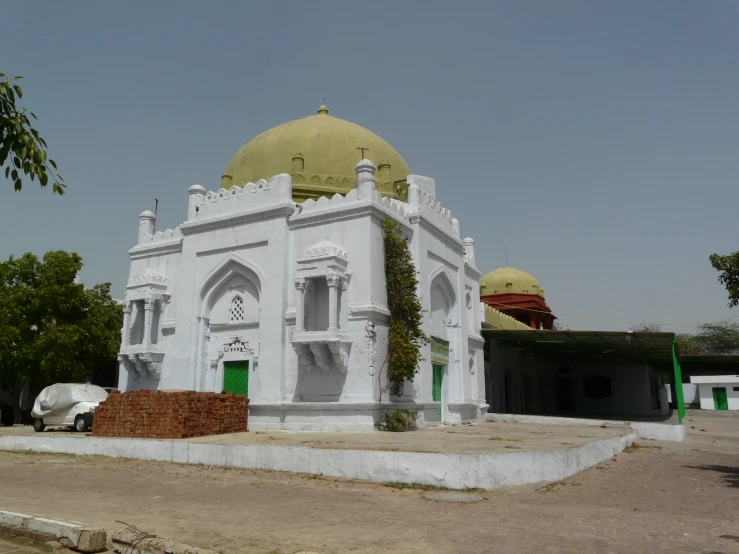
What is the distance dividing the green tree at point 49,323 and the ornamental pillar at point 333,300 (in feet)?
40.9

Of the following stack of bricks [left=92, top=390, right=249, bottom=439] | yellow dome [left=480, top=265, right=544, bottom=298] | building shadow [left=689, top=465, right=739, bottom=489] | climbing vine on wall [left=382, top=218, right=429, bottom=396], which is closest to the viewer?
building shadow [left=689, top=465, right=739, bottom=489]

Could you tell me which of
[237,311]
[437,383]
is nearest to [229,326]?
[237,311]

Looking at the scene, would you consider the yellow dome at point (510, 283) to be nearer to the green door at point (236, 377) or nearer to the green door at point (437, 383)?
the green door at point (437, 383)

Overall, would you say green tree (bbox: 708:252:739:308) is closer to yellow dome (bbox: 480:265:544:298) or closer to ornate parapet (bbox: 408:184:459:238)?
ornate parapet (bbox: 408:184:459:238)

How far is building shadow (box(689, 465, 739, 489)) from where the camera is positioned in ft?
31.6

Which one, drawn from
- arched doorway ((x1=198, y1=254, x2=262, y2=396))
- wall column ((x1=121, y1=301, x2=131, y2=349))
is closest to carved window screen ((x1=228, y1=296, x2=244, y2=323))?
arched doorway ((x1=198, y1=254, x2=262, y2=396))

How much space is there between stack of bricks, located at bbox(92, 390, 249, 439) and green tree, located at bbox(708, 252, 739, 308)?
38.3ft

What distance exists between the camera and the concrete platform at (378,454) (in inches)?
343

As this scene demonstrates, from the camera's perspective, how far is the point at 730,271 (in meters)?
12.1

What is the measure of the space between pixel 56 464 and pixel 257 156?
12463mm

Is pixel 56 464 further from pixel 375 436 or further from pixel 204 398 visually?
pixel 375 436

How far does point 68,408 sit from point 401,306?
1014cm

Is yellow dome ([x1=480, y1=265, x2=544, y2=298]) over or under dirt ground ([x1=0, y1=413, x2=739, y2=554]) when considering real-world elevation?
over

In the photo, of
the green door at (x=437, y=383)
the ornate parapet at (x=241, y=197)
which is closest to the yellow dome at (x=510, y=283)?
the green door at (x=437, y=383)
